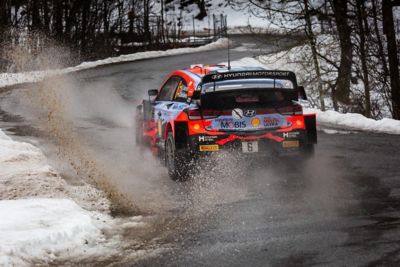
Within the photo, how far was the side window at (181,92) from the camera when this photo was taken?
983cm

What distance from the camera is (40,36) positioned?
1369 inches

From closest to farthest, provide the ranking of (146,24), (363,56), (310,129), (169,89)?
(310,129) < (169,89) < (363,56) < (146,24)

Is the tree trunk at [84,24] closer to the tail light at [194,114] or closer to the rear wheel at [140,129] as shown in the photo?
the rear wheel at [140,129]

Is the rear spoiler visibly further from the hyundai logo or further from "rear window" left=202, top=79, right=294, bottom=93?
the hyundai logo

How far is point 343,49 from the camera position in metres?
21.1

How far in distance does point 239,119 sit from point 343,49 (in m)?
12.8

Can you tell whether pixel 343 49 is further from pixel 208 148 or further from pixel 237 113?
pixel 208 148

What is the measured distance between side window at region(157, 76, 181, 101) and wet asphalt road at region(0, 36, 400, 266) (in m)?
1.14

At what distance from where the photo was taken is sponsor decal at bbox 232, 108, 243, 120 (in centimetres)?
918

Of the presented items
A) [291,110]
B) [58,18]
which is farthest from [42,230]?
[58,18]

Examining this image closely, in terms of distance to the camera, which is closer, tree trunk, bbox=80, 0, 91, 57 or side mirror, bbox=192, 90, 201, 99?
side mirror, bbox=192, 90, 201, 99

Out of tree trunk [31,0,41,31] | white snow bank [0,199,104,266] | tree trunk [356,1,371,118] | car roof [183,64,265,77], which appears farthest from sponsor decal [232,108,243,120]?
tree trunk [31,0,41,31]

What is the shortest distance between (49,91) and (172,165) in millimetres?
15797

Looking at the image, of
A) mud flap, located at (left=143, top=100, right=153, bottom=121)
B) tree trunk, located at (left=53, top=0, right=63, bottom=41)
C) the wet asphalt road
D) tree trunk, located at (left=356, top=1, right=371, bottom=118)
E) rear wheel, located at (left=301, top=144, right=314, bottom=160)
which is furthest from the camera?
tree trunk, located at (left=53, top=0, right=63, bottom=41)
